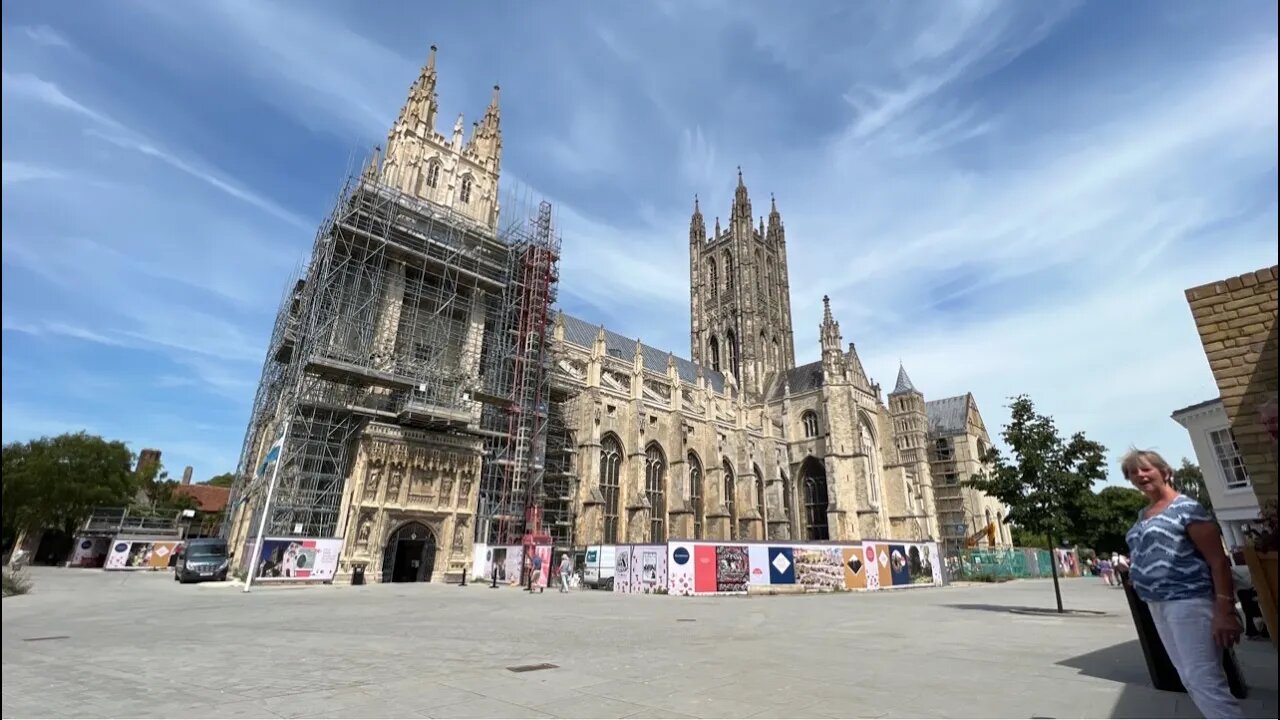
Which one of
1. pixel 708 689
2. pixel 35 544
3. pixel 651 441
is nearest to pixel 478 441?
pixel 651 441

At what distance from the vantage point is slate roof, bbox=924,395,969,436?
210 feet

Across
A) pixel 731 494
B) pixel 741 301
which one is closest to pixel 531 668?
pixel 731 494

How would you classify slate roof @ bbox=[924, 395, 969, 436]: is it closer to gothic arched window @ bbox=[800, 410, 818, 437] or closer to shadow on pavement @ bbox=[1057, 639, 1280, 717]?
gothic arched window @ bbox=[800, 410, 818, 437]

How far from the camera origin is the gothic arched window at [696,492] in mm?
37219

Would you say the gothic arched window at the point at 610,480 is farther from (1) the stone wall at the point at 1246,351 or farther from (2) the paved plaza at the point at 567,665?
(1) the stone wall at the point at 1246,351

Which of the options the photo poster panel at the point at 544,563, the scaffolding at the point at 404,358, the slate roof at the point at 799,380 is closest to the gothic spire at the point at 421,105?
the scaffolding at the point at 404,358

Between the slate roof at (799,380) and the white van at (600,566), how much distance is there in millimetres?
28397

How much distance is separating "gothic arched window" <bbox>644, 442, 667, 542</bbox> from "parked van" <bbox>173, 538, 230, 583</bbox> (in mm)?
20454

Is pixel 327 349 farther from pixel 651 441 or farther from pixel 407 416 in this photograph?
pixel 651 441

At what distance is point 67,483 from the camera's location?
29.7m

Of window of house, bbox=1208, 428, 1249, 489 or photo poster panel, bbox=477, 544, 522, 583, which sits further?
photo poster panel, bbox=477, 544, 522, 583

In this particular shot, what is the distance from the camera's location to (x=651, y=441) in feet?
120

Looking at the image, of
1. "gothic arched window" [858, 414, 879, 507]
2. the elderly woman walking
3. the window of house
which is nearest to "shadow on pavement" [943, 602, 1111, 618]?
the window of house

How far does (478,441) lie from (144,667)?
846 inches
